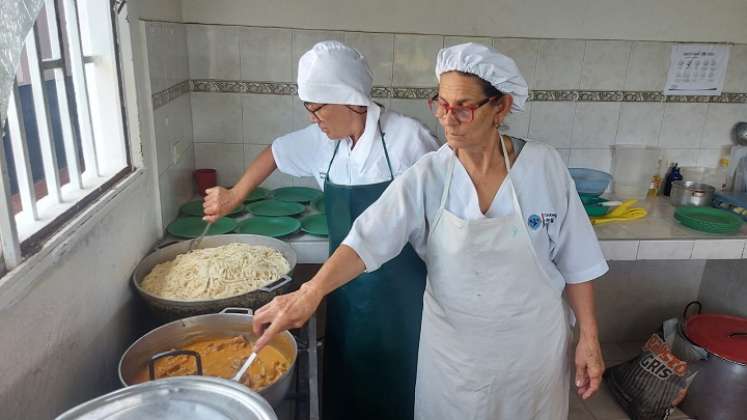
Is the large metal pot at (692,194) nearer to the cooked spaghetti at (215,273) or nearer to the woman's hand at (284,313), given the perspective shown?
the cooked spaghetti at (215,273)

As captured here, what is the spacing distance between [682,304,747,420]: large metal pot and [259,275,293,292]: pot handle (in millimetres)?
1921

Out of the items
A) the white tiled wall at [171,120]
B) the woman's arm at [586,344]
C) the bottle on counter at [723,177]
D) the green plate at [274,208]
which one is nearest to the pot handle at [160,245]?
the white tiled wall at [171,120]

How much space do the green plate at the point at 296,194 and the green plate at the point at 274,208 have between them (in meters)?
0.06

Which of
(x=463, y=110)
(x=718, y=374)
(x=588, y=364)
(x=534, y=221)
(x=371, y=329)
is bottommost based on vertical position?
(x=718, y=374)

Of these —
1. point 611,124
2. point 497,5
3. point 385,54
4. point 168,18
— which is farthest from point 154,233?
point 611,124

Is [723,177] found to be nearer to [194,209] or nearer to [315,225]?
[315,225]

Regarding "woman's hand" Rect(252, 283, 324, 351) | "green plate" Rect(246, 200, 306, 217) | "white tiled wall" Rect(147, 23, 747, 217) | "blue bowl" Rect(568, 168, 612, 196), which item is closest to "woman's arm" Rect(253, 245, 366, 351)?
"woman's hand" Rect(252, 283, 324, 351)

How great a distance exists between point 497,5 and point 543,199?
1.50 m

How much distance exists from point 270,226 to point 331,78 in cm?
80

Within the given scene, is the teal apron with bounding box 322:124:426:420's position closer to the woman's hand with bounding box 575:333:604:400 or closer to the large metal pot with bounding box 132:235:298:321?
the large metal pot with bounding box 132:235:298:321

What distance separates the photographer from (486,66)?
47.0 inches

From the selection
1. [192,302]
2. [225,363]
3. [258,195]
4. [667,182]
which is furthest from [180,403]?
[667,182]

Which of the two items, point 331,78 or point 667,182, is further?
point 667,182

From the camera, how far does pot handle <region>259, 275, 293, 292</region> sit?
1.51m
